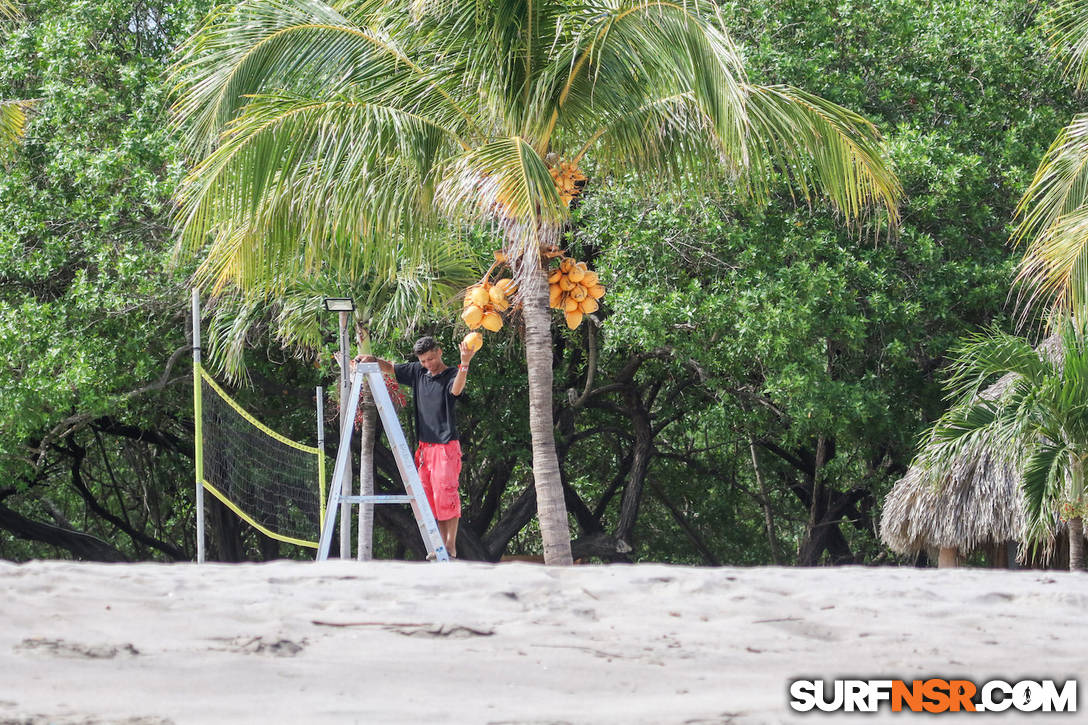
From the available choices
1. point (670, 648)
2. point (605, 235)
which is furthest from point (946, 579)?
point (605, 235)

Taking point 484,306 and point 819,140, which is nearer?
point 484,306

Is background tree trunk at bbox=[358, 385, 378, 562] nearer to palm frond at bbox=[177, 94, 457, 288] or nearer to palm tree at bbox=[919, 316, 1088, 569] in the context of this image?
palm frond at bbox=[177, 94, 457, 288]

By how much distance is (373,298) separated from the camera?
10367 millimetres

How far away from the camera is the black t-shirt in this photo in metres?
7.53

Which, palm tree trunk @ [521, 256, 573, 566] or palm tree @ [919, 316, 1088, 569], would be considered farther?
palm tree @ [919, 316, 1088, 569]

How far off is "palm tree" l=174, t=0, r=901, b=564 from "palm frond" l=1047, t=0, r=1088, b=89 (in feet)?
8.75

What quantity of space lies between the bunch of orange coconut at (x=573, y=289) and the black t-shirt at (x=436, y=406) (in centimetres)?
86

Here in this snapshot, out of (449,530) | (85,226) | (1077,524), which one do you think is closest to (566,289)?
(449,530)

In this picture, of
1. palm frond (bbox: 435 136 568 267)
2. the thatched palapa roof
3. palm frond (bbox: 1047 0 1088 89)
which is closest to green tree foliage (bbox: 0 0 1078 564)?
palm frond (bbox: 1047 0 1088 89)

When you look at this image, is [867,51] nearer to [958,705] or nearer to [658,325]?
[658,325]

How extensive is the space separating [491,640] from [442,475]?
396 cm

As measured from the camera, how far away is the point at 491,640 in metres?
3.58

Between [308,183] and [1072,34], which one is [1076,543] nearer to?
[1072,34]

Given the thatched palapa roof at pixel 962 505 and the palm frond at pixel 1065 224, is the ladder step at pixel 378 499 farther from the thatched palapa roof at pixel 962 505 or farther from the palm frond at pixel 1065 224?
the thatched palapa roof at pixel 962 505
